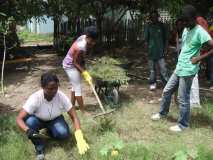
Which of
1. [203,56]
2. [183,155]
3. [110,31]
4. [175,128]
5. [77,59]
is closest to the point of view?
[183,155]

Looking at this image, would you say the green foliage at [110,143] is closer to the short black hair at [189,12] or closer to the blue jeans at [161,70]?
the short black hair at [189,12]

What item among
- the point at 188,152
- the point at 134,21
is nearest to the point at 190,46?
the point at 188,152

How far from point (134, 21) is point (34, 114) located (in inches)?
420

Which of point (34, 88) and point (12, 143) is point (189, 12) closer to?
point (12, 143)

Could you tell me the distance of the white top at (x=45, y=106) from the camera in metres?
5.45

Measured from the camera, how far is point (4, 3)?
11.0 m

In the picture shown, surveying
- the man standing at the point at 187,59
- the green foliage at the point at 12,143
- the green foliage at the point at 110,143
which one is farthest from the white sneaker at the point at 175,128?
the green foliage at the point at 12,143

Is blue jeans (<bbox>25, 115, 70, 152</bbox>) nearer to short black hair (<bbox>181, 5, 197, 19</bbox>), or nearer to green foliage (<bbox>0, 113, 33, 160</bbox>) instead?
green foliage (<bbox>0, 113, 33, 160</bbox>)

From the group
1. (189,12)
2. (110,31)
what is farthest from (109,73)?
(110,31)

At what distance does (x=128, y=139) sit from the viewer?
19.6 feet

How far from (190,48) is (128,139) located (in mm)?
→ 1579

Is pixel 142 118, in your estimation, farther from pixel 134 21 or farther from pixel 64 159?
pixel 134 21

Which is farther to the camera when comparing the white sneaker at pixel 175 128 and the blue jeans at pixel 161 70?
the blue jeans at pixel 161 70

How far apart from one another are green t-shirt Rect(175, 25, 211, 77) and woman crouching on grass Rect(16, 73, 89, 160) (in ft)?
5.65
